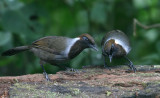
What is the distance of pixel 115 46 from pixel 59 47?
0.94 m

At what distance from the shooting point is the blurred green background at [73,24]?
21.1ft

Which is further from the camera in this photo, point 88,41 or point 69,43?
point 69,43

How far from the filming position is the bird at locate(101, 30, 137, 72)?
18.0ft

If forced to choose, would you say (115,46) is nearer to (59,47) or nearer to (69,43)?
(69,43)

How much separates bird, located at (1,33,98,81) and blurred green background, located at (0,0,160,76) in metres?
0.46

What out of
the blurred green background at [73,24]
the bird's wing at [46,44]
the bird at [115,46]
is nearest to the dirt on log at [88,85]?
the bird at [115,46]

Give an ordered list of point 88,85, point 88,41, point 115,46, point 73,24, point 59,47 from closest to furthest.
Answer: point 88,85, point 88,41, point 115,46, point 59,47, point 73,24

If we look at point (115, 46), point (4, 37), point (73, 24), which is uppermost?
point (73, 24)

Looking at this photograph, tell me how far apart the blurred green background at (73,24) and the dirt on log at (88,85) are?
5.02 ft

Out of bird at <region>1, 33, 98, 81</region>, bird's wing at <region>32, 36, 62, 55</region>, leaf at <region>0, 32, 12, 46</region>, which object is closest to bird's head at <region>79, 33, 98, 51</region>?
bird at <region>1, 33, 98, 81</region>

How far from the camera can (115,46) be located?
18.6 ft

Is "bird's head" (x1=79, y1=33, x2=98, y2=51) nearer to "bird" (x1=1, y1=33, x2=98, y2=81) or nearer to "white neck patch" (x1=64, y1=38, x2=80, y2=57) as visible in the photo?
"bird" (x1=1, y1=33, x2=98, y2=81)

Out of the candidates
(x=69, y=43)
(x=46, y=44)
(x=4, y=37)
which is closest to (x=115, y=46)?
(x=69, y=43)

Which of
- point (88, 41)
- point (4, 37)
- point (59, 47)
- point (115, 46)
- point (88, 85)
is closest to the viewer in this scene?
point (88, 85)
